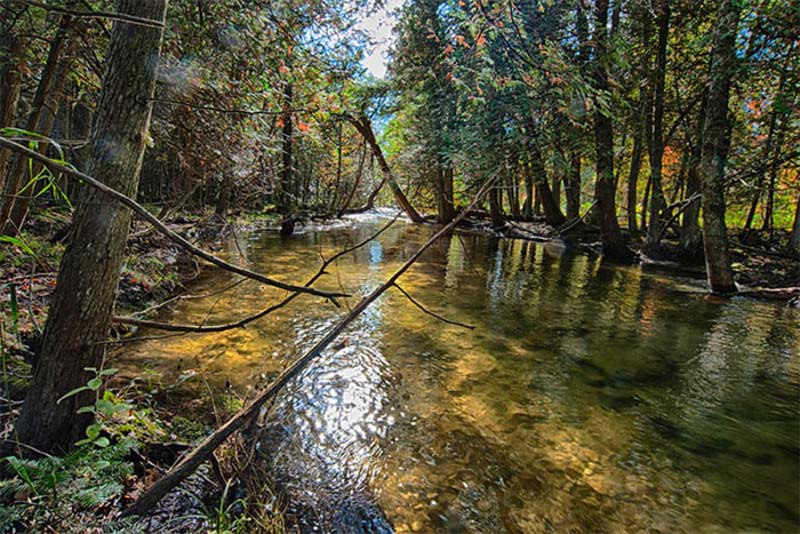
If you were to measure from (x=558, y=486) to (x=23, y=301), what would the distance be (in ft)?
18.4

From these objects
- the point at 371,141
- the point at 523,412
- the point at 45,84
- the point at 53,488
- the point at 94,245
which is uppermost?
the point at 371,141

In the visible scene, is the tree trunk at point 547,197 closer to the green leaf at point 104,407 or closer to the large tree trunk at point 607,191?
the large tree trunk at point 607,191

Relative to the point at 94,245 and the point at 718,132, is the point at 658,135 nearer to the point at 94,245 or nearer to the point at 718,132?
the point at 718,132

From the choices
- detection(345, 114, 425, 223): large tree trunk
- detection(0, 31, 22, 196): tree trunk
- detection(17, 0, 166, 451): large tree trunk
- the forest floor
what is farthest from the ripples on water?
detection(0, 31, 22, 196): tree trunk

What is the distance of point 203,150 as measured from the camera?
4.48 meters

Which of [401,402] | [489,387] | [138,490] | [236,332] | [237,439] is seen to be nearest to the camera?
[138,490]

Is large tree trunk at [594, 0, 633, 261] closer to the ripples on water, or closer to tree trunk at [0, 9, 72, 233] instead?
the ripples on water

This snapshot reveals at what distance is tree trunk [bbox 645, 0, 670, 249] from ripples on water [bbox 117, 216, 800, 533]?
6.23 meters

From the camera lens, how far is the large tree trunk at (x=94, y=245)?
205 centimetres

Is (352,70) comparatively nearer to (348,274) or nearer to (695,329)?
(348,274)

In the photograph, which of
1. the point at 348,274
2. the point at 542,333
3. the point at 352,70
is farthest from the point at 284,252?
the point at 542,333

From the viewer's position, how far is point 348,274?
922 centimetres

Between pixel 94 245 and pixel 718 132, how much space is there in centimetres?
1048

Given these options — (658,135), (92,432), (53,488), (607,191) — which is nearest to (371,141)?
(92,432)
